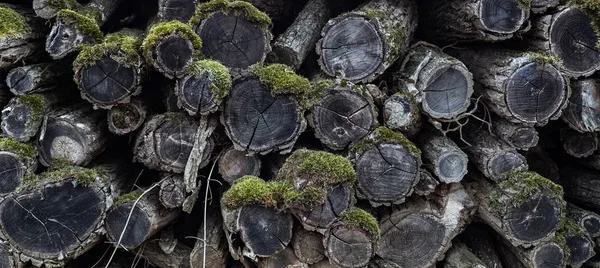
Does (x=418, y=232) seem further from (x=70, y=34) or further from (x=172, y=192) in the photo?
(x=70, y=34)

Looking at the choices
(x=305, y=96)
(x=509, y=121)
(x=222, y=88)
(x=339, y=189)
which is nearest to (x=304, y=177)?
(x=339, y=189)

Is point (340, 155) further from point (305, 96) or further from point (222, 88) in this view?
point (222, 88)

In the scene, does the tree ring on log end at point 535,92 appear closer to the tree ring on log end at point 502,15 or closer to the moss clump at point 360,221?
the tree ring on log end at point 502,15

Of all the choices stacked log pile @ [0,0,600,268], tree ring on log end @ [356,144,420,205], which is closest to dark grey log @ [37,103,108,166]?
stacked log pile @ [0,0,600,268]

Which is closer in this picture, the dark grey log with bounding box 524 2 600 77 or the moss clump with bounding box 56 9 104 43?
the moss clump with bounding box 56 9 104 43

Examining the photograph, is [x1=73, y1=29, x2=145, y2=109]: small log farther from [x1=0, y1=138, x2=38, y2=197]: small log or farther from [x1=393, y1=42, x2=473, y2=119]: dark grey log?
[x1=393, y1=42, x2=473, y2=119]: dark grey log

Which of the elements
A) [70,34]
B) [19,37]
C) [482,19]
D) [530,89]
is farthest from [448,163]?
[19,37]
